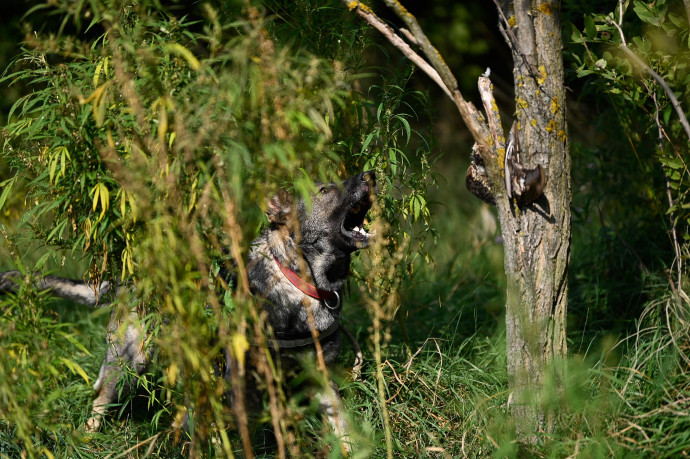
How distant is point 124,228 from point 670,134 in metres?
3.27

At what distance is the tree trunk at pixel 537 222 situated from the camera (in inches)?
114

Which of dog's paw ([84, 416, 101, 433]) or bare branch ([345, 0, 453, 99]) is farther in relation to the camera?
dog's paw ([84, 416, 101, 433])

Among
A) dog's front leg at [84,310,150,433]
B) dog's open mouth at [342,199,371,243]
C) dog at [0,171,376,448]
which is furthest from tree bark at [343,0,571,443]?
dog's front leg at [84,310,150,433]

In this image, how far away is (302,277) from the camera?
3.47m

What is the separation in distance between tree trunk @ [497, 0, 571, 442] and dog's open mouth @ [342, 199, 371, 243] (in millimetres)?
849

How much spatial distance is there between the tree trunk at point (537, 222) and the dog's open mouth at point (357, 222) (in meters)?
0.85

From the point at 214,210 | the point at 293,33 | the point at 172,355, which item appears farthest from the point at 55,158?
the point at 293,33

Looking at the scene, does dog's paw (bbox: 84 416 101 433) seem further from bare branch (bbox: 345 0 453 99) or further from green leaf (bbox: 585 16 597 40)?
green leaf (bbox: 585 16 597 40)

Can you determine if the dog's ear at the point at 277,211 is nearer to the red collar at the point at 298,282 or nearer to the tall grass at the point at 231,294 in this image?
the red collar at the point at 298,282

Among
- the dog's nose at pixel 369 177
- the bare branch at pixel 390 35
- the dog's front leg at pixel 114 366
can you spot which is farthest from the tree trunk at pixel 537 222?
the dog's front leg at pixel 114 366

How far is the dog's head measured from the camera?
357 cm

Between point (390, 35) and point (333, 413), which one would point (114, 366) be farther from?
point (390, 35)

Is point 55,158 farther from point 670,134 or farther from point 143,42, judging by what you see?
point 670,134

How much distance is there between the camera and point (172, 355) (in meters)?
2.29
